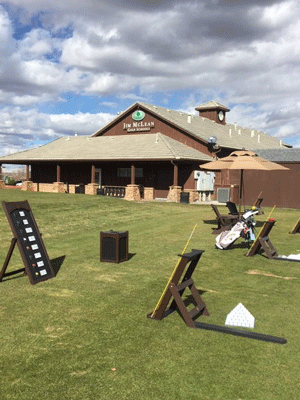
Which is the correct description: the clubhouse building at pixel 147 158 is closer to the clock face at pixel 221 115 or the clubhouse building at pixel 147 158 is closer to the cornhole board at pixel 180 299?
the clock face at pixel 221 115

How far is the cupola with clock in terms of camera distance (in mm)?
41566

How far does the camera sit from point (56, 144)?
129ft

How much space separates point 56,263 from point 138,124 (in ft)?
89.3

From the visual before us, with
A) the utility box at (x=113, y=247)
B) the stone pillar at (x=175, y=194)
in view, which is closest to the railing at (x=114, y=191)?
the stone pillar at (x=175, y=194)

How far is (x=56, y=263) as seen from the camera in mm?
9586

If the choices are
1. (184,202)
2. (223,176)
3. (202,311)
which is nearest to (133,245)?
(202,311)

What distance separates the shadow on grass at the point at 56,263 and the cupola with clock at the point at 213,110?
1350 inches

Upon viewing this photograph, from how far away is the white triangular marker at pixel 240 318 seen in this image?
5.71 metres

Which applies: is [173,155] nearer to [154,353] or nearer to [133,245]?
[133,245]

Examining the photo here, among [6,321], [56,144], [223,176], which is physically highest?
[56,144]

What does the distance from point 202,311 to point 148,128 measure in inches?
1172

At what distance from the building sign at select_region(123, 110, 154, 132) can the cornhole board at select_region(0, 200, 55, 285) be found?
1084 inches

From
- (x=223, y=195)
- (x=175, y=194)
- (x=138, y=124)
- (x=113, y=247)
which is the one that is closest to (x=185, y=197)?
(x=175, y=194)

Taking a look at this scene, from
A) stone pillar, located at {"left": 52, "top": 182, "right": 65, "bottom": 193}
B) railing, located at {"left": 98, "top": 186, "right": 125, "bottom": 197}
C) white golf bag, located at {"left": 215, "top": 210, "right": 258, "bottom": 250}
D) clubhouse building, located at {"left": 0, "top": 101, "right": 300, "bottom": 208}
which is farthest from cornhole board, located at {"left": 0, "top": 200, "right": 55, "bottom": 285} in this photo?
stone pillar, located at {"left": 52, "top": 182, "right": 65, "bottom": 193}
